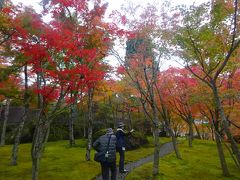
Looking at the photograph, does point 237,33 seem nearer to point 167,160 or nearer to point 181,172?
point 181,172

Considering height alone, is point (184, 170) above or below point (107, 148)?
below

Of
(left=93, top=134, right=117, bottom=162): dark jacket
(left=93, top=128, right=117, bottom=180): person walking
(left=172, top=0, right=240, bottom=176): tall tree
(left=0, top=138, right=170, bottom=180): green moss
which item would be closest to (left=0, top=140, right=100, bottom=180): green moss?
(left=0, top=138, right=170, bottom=180): green moss

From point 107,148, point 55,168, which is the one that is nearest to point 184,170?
point 55,168

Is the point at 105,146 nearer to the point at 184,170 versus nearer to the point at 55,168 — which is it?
the point at 55,168

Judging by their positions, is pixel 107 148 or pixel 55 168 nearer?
pixel 107 148

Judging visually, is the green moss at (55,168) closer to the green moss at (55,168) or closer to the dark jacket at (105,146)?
the green moss at (55,168)

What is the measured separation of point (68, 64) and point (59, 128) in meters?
22.9

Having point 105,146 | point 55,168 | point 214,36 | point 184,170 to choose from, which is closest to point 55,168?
point 55,168

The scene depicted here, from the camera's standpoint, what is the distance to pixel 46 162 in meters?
18.6

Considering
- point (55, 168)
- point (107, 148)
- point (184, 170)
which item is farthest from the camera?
point (184, 170)

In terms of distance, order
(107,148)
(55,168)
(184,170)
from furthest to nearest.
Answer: (184,170) < (55,168) < (107,148)

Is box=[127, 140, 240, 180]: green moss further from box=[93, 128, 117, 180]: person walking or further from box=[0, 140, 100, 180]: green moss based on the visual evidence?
box=[93, 128, 117, 180]: person walking

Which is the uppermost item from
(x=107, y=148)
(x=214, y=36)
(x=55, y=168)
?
(x=214, y=36)

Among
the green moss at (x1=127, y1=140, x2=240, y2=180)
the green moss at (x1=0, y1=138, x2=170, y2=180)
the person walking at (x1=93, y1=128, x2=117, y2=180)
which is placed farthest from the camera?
the green moss at (x1=127, y1=140, x2=240, y2=180)
